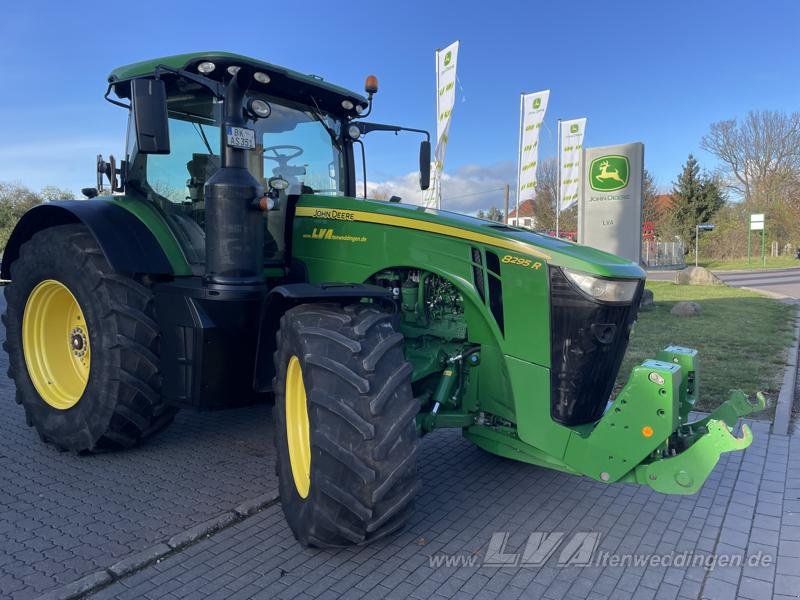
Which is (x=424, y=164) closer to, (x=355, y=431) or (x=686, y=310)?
(x=355, y=431)

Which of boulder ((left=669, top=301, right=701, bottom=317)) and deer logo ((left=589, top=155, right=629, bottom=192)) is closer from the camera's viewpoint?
boulder ((left=669, top=301, right=701, bottom=317))

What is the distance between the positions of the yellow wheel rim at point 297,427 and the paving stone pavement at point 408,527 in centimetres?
37

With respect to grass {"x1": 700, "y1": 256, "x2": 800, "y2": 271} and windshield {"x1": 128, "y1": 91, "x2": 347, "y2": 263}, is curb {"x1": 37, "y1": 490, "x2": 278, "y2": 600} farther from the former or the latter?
grass {"x1": 700, "y1": 256, "x2": 800, "y2": 271}

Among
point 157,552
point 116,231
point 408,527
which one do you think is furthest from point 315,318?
point 116,231

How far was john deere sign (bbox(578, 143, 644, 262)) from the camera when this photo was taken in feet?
42.1

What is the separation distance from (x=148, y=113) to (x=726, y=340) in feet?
28.8

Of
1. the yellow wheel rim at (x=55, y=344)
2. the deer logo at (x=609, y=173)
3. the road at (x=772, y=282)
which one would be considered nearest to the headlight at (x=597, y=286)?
the yellow wheel rim at (x=55, y=344)

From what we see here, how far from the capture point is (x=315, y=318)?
3088mm

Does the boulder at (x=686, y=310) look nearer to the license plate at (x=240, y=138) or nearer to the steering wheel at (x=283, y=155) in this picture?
the steering wheel at (x=283, y=155)

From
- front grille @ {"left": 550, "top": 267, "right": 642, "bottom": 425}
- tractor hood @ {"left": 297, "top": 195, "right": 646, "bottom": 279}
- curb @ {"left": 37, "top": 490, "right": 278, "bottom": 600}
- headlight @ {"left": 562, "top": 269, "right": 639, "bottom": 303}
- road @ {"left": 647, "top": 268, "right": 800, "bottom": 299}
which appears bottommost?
road @ {"left": 647, "top": 268, "right": 800, "bottom": 299}

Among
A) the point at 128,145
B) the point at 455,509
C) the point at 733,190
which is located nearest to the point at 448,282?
the point at 455,509

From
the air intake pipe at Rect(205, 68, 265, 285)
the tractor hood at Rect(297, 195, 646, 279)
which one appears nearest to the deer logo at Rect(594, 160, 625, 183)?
the tractor hood at Rect(297, 195, 646, 279)

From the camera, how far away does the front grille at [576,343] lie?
3.10 meters

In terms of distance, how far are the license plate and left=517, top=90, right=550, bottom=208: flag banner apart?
17.2 meters
